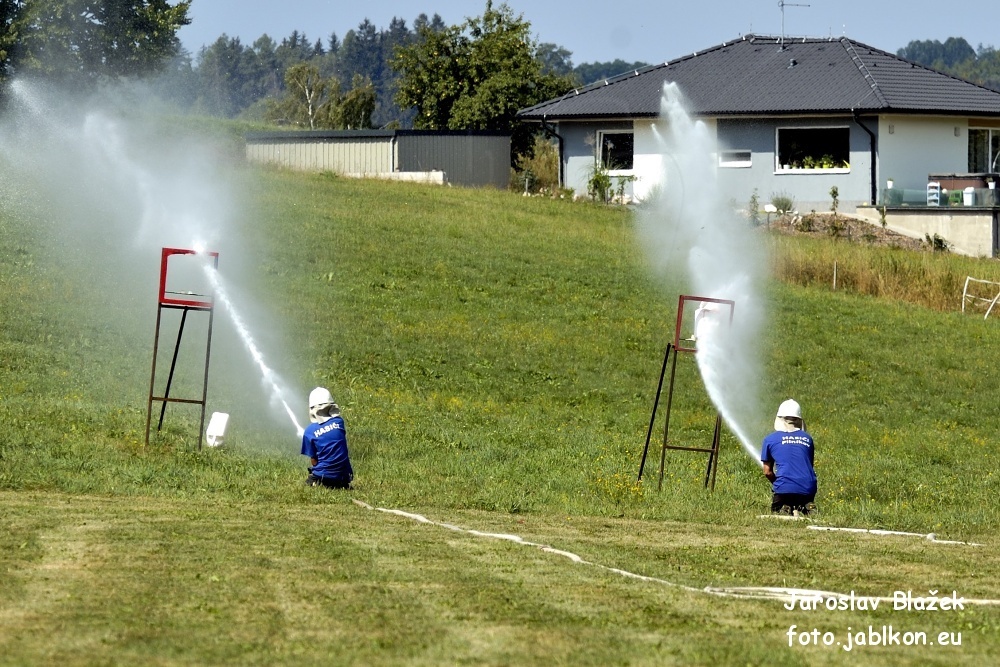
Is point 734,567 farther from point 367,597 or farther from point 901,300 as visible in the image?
point 901,300

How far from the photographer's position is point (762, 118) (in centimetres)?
5231

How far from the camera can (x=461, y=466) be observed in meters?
18.6

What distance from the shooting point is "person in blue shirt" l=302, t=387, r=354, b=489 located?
1570 cm

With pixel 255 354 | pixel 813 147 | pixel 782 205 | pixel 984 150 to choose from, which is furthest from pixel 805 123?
pixel 255 354

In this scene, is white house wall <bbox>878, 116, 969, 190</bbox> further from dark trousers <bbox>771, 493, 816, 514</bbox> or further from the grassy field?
dark trousers <bbox>771, 493, 816, 514</bbox>

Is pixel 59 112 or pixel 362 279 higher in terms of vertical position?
pixel 59 112

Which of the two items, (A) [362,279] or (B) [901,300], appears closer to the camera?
(A) [362,279]

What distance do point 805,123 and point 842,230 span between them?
6061 millimetres

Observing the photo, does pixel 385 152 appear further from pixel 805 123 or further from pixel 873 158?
pixel 873 158

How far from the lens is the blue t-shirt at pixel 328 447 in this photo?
1568 centimetres

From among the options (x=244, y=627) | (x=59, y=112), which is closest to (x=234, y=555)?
(x=244, y=627)

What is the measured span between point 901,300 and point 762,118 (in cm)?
1631

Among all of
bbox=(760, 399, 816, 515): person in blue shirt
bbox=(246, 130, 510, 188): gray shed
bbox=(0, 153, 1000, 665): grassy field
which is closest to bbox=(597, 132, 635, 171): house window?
bbox=(246, 130, 510, 188): gray shed

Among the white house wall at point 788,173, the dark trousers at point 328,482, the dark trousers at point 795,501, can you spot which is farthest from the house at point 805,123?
the dark trousers at point 328,482
